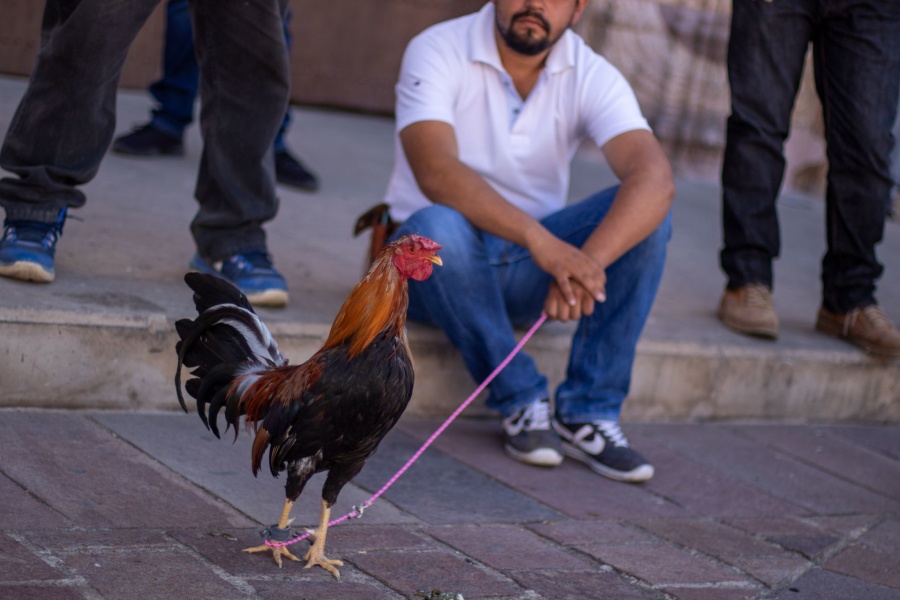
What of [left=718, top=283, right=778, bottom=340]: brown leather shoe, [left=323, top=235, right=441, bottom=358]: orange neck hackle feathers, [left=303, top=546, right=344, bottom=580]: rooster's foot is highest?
[left=323, top=235, right=441, bottom=358]: orange neck hackle feathers

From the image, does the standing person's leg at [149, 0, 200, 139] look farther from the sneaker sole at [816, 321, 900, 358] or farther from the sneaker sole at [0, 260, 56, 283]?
the sneaker sole at [816, 321, 900, 358]

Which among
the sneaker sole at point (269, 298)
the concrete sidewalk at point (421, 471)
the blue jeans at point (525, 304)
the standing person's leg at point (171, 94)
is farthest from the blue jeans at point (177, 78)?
the blue jeans at point (525, 304)

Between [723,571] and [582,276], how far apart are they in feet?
2.94

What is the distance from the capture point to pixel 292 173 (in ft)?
17.7

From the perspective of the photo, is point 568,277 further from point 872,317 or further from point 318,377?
point 872,317

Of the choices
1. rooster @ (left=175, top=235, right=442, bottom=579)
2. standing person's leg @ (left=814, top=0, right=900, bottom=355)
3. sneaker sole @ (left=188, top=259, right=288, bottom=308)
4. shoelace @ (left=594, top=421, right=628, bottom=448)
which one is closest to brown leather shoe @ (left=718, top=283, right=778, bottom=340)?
standing person's leg @ (left=814, top=0, right=900, bottom=355)

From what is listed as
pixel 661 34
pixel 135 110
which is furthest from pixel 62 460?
pixel 661 34

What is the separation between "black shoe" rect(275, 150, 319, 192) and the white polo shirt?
1609 millimetres

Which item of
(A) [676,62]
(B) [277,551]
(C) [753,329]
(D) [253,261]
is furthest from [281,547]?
(A) [676,62]

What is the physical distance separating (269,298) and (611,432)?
1.16 meters

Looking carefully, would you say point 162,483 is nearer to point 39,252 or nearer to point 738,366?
point 39,252

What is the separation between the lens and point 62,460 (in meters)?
2.93

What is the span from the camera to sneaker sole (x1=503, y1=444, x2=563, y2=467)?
3629mm

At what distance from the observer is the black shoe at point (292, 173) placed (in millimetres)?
5383
